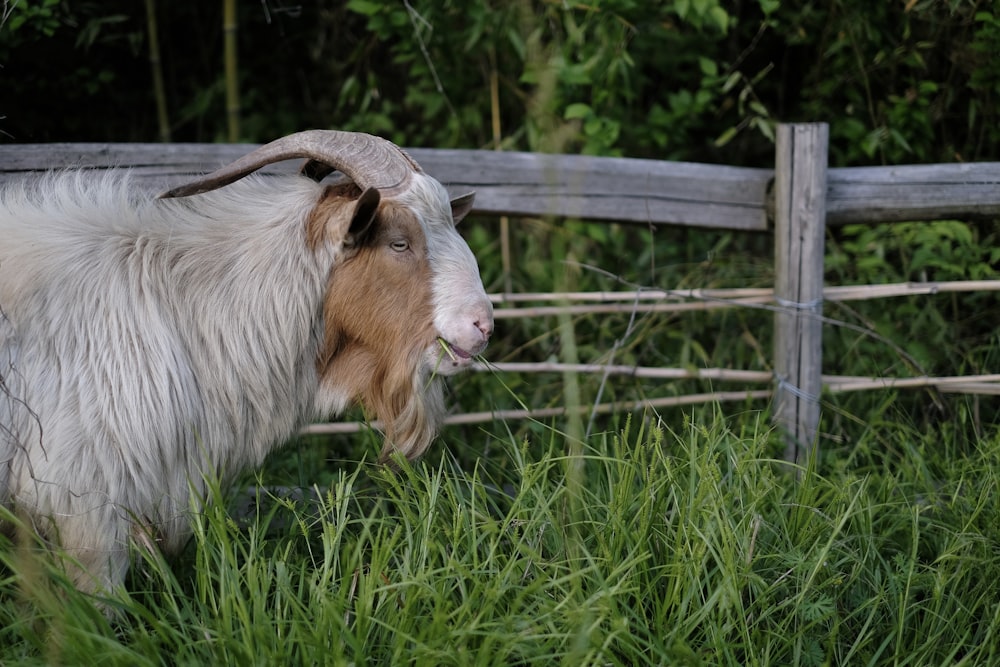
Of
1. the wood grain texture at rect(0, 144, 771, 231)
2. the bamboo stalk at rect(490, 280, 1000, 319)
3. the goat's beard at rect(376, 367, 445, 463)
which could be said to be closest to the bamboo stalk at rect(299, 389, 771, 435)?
the bamboo stalk at rect(490, 280, 1000, 319)

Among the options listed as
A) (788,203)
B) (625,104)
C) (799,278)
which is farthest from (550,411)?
(625,104)

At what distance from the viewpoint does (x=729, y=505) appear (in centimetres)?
262

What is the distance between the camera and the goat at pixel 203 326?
2410mm

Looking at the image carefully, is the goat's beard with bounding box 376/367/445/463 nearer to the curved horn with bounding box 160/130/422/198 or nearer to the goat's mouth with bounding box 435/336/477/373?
the goat's mouth with bounding box 435/336/477/373

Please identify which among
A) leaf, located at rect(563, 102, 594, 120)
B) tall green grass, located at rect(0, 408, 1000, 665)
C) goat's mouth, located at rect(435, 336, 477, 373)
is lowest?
tall green grass, located at rect(0, 408, 1000, 665)

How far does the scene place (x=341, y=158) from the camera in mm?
2619

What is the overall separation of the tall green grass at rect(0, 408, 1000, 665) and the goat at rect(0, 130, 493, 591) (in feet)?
0.55

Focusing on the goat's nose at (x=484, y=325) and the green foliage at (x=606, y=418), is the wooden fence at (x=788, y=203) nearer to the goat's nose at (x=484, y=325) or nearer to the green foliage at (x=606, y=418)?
the green foliage at (x=606, y=418)

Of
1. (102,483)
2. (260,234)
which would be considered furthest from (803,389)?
(102,483)

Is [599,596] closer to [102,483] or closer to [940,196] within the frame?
[102,483]

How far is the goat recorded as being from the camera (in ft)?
7.91

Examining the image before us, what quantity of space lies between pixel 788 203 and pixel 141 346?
247 cm

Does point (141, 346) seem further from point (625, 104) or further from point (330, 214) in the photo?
point (625, 104)

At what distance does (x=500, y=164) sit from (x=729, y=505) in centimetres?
173
